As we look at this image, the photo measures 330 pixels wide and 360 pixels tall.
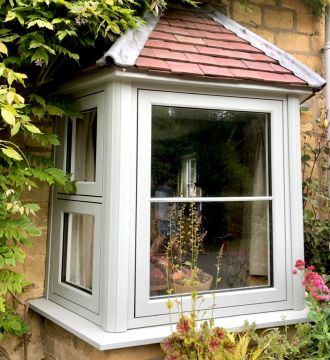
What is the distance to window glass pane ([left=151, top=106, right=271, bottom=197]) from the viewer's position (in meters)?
2.57

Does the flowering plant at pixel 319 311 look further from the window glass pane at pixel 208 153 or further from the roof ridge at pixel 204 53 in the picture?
the roof ridge at pixel 204 53

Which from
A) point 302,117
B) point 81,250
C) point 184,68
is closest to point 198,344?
point 81,250

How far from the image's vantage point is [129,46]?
2.44 m

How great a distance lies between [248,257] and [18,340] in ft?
5.82

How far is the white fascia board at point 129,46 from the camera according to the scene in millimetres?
2307

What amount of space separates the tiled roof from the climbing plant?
8.3 inches

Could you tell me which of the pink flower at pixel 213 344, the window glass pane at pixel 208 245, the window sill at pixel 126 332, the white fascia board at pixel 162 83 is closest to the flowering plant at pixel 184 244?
the window glass pane at pixel 208 245

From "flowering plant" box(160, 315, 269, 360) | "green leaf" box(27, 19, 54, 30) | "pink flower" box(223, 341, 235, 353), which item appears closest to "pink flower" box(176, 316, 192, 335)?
"flowering plant" box(160, 315, 269, 360)

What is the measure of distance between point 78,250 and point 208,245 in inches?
36.1

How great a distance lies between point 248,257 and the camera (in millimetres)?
2807

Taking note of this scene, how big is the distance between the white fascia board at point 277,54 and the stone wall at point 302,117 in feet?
1.43

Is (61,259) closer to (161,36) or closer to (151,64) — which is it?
(151,64)

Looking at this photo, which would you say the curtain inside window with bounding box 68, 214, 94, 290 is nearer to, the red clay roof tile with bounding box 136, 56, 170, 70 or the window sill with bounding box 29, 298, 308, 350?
the window sill with bounding box 29, 298, 308, 350

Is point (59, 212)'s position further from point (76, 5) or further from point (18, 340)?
point (76, 5)
